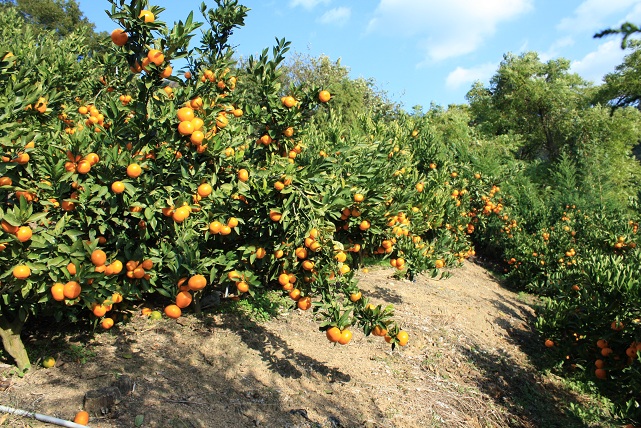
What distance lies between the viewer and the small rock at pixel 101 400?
2639 mm

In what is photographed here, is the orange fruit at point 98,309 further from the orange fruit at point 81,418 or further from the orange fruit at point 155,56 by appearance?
the orange fruit at point 155,56

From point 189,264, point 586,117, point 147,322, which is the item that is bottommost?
point 147,322

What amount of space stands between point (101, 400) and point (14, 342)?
801 millimetres

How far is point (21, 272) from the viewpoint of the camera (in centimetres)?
232

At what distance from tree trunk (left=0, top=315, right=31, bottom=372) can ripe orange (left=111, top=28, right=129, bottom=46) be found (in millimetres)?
1935

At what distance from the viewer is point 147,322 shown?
389 cm

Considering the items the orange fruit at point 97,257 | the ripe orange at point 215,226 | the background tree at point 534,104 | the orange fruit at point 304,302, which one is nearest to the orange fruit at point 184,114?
the ripe orange at point 215,226

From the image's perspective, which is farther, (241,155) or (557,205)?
(557,205)

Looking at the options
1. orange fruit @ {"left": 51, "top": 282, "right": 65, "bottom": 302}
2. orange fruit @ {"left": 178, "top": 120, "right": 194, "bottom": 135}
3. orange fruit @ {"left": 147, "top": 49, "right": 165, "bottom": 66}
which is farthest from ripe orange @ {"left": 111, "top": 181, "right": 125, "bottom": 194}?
orange fruit @ {"left": 147, "top": 49, "right": 165, "bottom": 66}

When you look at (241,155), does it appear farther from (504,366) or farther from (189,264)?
(504,366)

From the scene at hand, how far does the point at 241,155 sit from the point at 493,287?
24.0ft

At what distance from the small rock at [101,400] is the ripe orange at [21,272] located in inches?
33.4

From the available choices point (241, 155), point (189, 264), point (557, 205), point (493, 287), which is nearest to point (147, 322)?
point (189, 264)

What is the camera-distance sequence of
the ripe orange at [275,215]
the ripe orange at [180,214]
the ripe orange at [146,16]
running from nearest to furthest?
the ripe orange at [146,16]
the ripe orange at [180,214]
the ripe orange at [275,215]
